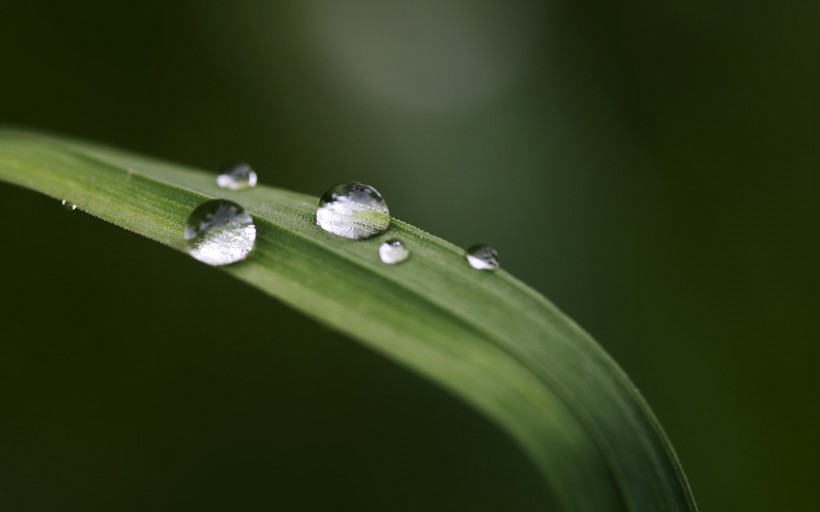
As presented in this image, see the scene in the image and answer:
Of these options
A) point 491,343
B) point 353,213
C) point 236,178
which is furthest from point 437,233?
point 491,343

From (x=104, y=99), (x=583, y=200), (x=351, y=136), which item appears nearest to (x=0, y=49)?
(x=104, y=99)

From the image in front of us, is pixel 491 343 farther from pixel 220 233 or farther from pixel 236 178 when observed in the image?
pixel 236 178

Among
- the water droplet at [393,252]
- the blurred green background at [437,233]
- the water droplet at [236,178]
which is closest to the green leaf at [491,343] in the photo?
the water droplet at [393,252]

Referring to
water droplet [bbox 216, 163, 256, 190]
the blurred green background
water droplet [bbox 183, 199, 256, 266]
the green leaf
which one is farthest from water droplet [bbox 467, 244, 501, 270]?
the blurred green background

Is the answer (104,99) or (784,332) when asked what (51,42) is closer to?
(104,99)

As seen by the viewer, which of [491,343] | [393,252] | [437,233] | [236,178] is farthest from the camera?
[437,233]

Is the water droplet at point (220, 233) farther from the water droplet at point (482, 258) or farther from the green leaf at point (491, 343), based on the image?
the water droplet at point (482, 258)
